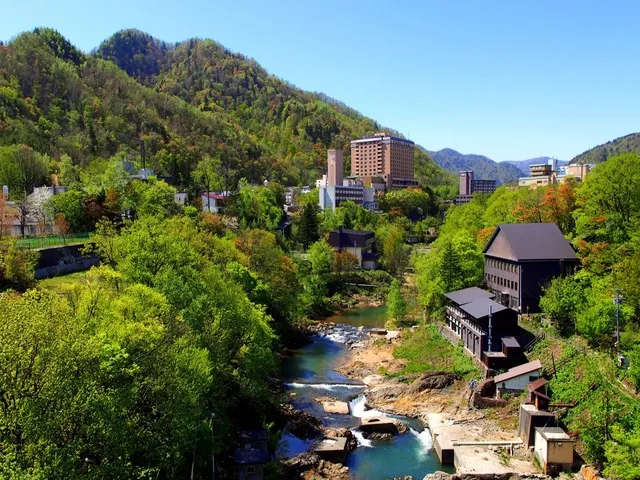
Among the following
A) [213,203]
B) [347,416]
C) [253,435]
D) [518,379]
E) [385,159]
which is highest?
[385,159]

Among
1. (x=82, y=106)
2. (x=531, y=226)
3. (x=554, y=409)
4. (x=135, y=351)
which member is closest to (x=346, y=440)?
(x=554, y=409)

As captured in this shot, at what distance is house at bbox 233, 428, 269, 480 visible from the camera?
19125mm

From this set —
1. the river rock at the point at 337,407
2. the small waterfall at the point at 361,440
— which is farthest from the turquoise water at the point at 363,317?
the small waterfall at the point at 361,440

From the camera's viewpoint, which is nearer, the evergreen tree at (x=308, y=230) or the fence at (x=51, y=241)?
the fence at (x=51, y=241)

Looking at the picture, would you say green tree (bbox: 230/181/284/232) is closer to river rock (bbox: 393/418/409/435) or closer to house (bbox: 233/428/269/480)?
river rock (bbox: 393/418/409/435)

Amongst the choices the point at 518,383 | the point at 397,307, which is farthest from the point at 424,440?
the point at 397,307

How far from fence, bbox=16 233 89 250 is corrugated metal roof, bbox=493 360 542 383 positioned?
99.9 feet

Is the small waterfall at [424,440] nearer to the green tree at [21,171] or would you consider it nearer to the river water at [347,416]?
the river water at [347,416]

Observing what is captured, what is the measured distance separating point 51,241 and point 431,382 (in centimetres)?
2874

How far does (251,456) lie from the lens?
19.5m

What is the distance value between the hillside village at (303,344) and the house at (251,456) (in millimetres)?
91

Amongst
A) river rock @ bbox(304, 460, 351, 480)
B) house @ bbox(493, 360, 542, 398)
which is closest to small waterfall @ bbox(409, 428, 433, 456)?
river rock @ bbox(304, 460, 351, 480)

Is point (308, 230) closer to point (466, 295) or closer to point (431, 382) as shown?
point (466, 295)

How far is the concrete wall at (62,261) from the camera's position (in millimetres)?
33969
